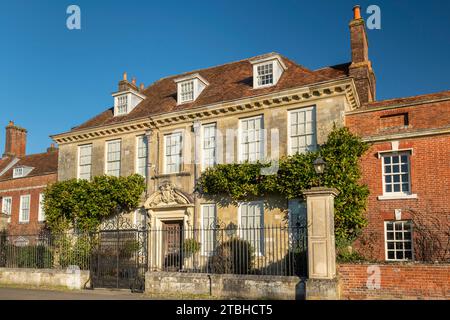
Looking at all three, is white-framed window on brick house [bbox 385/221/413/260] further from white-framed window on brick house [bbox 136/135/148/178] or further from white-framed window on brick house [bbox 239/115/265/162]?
white-framed window on brick house [bbox 136/135/148/178]

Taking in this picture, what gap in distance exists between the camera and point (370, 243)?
1633 cm

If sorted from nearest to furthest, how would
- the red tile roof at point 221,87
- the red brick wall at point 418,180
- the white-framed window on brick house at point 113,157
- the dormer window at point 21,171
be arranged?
1. the red brick wall at point 418,180
2. the red tile roof at point 221,87
3. the white-framed window on brick house at point 113,157
4. the dormer window at point 21,171

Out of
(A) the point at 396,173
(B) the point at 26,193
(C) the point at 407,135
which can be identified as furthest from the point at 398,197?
(B) the point at 26,193

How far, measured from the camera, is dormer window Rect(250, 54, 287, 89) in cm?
1961

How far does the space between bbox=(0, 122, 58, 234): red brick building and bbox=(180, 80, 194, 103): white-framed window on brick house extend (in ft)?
33.1

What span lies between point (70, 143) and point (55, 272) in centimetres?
949

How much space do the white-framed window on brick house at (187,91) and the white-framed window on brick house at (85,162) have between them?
19.0ft

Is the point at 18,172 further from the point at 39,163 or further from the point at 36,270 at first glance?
the point at 36,270

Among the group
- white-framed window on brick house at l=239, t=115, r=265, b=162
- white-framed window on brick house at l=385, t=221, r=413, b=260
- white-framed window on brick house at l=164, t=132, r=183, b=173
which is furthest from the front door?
white-framed window on brick house at l=385, t=221, r=413, b=260

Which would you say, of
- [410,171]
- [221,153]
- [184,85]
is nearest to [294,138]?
[221,153]

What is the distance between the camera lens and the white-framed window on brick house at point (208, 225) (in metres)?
18.9

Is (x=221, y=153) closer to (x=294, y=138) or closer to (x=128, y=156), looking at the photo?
(x=294, y=138)

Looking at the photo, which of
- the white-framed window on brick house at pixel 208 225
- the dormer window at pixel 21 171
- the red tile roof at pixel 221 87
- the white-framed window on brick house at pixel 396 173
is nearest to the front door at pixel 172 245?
the white-framed window on brick house at pixel 208 225

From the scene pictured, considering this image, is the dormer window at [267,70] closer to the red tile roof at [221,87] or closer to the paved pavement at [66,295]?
the red tile roof at [221,87]
